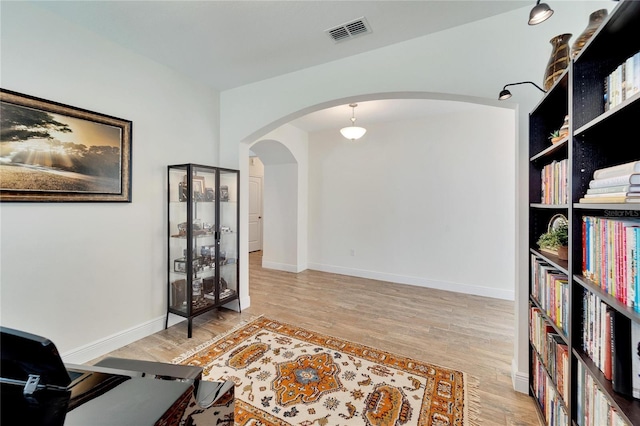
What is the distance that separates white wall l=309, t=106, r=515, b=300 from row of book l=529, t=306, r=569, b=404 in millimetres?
2377

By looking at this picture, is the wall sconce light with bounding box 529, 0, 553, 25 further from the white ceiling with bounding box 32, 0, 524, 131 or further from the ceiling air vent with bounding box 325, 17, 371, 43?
the ceiling air vent with bounding box 325, 17, 371, 43

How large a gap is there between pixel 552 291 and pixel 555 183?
61 cm

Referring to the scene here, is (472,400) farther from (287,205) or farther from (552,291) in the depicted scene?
(287,205)

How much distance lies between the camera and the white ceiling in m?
1.96

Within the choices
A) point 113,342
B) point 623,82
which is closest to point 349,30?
point 623,82

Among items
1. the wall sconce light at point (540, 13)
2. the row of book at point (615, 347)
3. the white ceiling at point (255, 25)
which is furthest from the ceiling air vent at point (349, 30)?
the row of book at point (615, 347)

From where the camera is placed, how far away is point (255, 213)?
7871 millimetres

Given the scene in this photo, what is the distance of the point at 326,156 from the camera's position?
17.5 ft

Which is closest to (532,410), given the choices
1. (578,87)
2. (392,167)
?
(578,87)

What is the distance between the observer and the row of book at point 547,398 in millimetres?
1351

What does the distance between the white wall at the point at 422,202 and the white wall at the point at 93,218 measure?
2786 millimetres

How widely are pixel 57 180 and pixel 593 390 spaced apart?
11.4 feet

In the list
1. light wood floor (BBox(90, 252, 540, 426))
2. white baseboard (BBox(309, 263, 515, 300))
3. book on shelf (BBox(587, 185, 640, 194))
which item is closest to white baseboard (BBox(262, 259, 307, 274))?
white baseboard (BBox(309, 263, 515, 300))

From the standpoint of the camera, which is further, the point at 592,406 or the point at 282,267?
the point at 282,267
